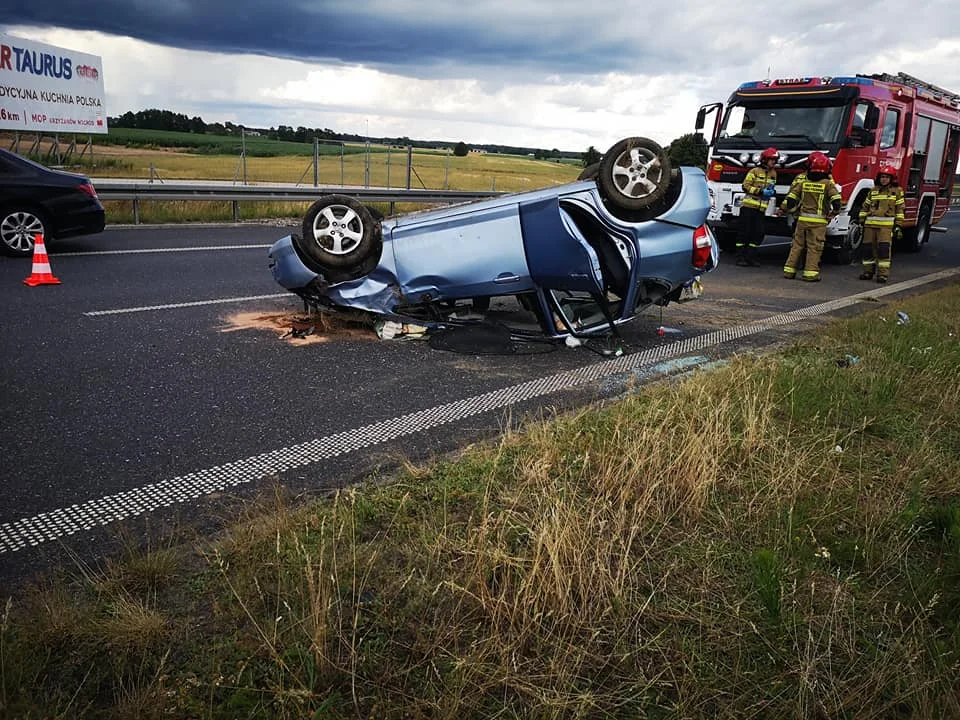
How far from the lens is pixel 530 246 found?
18.5 ft

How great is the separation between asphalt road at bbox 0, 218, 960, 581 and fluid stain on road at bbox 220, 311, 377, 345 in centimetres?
10

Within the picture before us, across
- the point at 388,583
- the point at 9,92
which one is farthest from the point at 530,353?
the point at 9,92

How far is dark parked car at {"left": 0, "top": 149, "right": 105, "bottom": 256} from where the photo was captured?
9008 mm

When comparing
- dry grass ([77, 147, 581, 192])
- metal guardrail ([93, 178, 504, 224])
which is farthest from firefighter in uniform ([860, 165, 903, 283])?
dry grass ([77, 147, 581, 192])

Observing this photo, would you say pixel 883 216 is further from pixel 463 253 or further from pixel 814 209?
pixel 463 253

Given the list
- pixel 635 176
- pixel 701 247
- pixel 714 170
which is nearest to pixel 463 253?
pixel 635 176

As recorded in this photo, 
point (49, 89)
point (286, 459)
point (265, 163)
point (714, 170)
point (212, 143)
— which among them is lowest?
point (286, 459)

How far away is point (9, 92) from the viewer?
17797mm

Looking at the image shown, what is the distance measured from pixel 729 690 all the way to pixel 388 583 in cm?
113

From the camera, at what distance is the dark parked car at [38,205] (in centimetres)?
901

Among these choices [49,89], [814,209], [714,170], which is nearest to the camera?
[814,209]

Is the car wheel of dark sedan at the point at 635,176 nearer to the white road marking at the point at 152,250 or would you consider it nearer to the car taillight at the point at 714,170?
the white road marking at the point at 152,250

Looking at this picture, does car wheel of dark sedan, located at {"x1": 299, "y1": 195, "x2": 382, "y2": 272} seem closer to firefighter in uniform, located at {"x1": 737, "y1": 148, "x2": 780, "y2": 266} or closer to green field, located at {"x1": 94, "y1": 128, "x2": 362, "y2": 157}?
firefighter in uniform, located at {"x1": 737, "y1": 148, "x2": 780, "y2": 266}

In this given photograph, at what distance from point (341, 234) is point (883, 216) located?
867 centimetres
